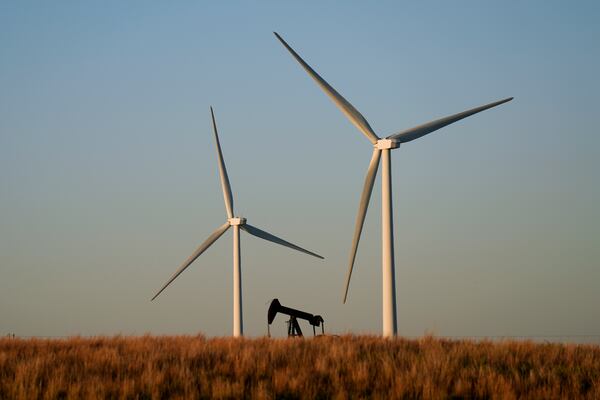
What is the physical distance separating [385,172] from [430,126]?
4769 mm

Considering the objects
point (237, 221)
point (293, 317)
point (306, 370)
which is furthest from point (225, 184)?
point (306, 370)

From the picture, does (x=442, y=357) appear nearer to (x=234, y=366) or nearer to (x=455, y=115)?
(x=234, y=366)

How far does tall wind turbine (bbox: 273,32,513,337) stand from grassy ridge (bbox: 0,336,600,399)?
642cm

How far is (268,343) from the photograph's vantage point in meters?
38.9

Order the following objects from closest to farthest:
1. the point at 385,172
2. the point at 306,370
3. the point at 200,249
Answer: the point at 306,370 → the point at 385,172 → the point at 200,249

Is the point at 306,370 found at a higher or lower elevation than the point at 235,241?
lower

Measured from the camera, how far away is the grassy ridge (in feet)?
86.6

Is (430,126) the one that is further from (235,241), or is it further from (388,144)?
(235,241)

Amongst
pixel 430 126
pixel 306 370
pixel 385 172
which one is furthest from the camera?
pixel 430 126

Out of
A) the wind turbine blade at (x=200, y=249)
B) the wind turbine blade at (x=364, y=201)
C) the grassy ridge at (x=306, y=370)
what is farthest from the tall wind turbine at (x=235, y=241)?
the grassy ridge at (x=306, y=370)

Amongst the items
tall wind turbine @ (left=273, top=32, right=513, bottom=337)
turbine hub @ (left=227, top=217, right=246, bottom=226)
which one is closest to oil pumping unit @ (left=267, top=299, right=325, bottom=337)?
tall wind turbine @ (left=273, top=32, right=513, bottom=337)

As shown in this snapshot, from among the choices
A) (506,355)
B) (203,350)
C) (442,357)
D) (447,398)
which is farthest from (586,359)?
(203,350)

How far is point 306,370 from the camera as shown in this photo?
2950cm

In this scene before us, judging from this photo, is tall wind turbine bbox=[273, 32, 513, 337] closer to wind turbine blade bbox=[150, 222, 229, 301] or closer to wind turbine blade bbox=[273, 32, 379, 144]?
wind turbine blade bbox=[273, 32, 379, 144]
